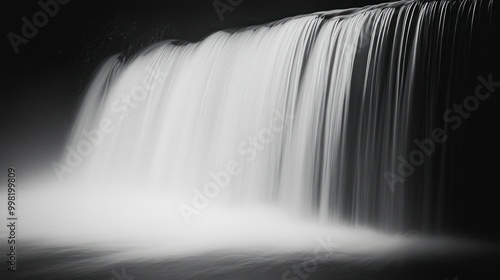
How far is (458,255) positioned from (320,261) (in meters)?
0.77

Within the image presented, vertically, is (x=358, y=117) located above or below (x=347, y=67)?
below

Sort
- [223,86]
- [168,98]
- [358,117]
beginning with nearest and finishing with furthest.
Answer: [358,117]
[223,86]
[168,98]

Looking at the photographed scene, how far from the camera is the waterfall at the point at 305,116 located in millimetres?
3088

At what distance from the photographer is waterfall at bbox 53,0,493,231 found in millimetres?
3088

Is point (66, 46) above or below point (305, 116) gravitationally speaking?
above

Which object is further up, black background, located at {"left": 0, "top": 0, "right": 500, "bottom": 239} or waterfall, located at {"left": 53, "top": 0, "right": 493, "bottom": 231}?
black background, located at {"left": 0, "top": 0, "right": 500, "bottom": 239}

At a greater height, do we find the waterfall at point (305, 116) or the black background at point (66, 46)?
the black background at point (66, 46)

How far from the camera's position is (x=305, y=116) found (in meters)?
3.83

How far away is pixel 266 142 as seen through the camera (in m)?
4.09

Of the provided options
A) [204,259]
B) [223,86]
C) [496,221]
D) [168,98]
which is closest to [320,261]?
[204,259]

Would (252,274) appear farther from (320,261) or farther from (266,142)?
(266,142)

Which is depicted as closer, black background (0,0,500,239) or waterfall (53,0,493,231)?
waterfall (53,0,493,231)

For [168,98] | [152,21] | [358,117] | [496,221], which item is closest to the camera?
[496,221]

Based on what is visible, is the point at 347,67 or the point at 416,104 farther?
the point at 347,67
